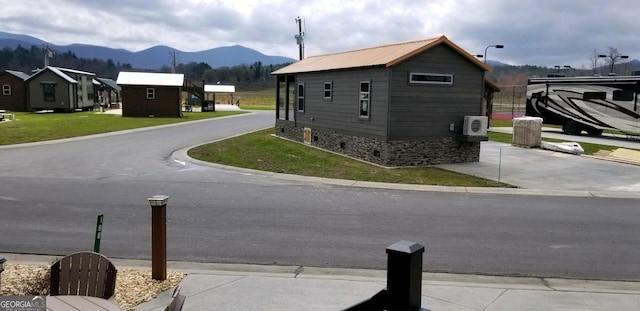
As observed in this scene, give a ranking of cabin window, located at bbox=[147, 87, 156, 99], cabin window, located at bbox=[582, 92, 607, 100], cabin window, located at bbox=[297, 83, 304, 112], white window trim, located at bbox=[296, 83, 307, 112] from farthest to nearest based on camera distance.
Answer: cabin window, located at bbox=[147, 87, 156, 99]
cabin window, located at bbox=[582, 92, 607, 100]
cabin window, located at bbox=[297, 83, 304, 112]
white window trim, located at bbox=[296, 83, 307, 112]

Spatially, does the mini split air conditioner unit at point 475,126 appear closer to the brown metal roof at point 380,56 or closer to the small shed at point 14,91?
the brown metal roof at point 380,56

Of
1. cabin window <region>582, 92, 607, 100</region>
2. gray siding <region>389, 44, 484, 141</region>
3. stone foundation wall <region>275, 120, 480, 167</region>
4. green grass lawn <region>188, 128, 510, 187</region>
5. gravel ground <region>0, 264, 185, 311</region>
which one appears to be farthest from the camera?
cabin window <region>582, 92, 607, 100</region>

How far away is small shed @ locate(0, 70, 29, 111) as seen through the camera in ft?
172

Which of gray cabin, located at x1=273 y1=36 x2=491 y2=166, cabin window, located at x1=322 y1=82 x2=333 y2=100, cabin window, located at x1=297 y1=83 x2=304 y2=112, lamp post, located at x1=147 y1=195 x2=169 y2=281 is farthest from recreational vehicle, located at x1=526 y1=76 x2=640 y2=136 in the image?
lamp post, located at x1=147 y1=195 x2=169 y2=281

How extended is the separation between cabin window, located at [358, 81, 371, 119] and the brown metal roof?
2.53 feet

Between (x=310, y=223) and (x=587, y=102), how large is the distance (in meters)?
25.9

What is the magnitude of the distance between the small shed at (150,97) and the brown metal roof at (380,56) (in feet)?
79.9

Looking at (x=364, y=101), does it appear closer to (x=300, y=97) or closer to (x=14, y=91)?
(x=300, y=97)

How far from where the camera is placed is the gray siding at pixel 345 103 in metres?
17.8

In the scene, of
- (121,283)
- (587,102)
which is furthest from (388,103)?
(587,102)

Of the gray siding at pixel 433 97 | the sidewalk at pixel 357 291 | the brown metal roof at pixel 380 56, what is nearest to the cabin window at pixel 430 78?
the gray siding at pixel 433 97

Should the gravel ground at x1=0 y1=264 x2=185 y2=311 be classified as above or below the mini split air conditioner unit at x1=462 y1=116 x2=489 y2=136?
below

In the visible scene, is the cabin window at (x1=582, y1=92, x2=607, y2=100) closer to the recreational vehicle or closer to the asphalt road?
the recreational vehicle

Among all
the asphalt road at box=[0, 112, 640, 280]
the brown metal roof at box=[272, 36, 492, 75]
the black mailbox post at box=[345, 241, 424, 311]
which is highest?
the brown metal roof at box=[272, 36, 492, 75]
